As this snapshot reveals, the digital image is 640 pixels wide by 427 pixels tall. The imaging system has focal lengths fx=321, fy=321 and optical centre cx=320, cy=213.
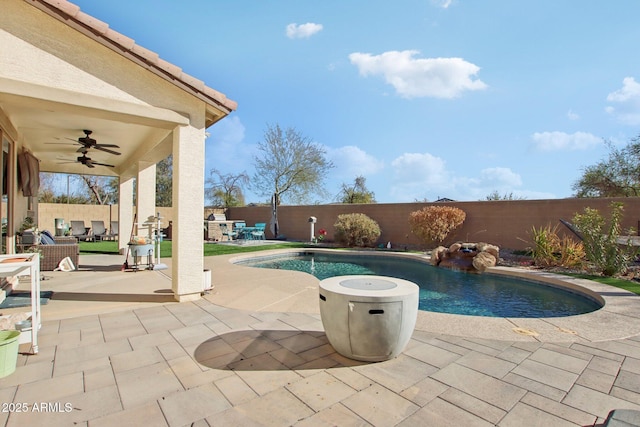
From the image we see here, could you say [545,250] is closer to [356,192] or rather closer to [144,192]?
[144,192]

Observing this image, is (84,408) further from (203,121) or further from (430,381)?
(203,121)

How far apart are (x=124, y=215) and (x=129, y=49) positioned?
8462mm

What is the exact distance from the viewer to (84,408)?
2.29 m

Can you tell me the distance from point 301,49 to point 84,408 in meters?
10.2

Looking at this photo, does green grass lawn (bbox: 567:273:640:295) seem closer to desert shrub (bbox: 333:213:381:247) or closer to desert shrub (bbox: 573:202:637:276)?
desert shrub (bbox: 573:202:637:276)

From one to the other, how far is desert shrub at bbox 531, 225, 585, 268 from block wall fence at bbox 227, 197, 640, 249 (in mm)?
1884

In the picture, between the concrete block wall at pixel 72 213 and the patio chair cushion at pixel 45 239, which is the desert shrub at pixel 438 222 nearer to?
the concrete block wall at pixel 72 213

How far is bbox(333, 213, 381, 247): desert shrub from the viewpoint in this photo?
14.8 meters

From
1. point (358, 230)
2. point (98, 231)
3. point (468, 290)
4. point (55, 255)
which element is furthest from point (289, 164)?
point (468, 290)

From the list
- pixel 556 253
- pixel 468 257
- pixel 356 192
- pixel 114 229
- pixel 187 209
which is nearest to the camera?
pixel 187 209

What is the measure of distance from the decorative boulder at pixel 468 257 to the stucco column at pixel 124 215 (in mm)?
10545

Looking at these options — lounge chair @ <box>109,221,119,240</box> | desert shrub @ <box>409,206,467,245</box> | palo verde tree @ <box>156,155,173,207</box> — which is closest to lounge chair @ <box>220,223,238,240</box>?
lounge chair @ <box>109,221,119,240</box>

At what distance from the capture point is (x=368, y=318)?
2.90 meters

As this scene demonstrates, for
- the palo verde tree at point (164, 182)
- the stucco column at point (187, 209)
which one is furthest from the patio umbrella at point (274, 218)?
the stucco column at point (187, 209)
